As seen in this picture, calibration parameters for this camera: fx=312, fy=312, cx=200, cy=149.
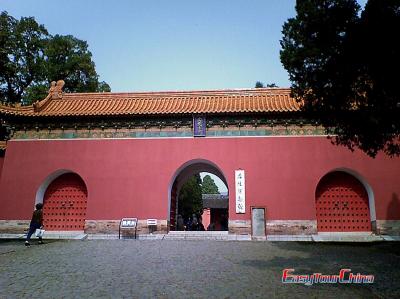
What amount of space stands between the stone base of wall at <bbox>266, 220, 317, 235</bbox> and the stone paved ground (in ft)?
9.93

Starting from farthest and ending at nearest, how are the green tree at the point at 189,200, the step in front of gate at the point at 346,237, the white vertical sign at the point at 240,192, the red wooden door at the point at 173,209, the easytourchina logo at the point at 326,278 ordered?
the green tree at the point at 189,200 < the red wooden door at the point at 173,209 < the white vertical sign at the point at 240,192 < the step in front of gate at the point at 346,237 < the easytourchina logo at the point at 326,278

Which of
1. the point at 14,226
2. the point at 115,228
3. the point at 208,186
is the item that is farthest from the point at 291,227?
the point at 208,186

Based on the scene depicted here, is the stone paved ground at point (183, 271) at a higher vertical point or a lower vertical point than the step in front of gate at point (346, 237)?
lower

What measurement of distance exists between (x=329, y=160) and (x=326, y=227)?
8.13ft

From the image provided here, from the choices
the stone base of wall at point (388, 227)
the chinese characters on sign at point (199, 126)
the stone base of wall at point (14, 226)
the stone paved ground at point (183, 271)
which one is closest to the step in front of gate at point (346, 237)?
the stone base of wall at point (388, 227)

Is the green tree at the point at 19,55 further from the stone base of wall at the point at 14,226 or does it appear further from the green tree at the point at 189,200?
the green tree at the point at 189,200

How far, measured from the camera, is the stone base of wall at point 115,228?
11.6m

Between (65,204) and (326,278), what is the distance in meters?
10.8

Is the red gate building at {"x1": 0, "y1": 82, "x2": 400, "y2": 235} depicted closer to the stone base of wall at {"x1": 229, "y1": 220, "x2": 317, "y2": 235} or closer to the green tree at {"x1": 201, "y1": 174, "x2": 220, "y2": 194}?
the stone base of wall at {"x1": 229, "y1": 220, "x2": 317, "y2": 235}

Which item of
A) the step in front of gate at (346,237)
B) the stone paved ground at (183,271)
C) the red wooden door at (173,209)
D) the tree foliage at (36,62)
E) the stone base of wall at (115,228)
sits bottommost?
the stone paved ground at (183,271)

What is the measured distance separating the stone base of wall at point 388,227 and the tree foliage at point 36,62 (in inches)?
742

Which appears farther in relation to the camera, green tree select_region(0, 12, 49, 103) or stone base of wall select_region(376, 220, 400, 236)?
green tree select_region(0, 12, 49, 103)

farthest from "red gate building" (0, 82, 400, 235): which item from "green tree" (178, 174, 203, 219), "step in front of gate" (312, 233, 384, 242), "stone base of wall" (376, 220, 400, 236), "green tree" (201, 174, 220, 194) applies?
"green tree" (201, 174, 220, 194)

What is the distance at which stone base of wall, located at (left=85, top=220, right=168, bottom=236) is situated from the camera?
11578 mm
